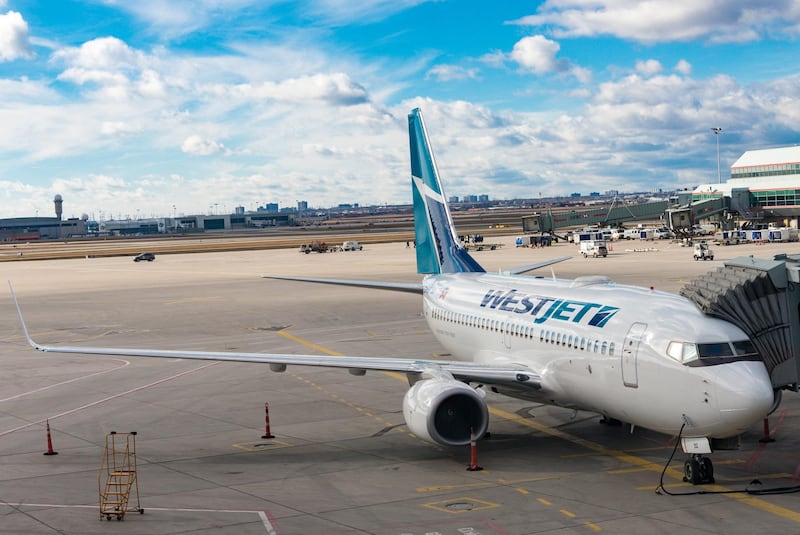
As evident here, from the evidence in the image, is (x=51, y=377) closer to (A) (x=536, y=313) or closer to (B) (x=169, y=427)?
(B) (x=169, y=427)

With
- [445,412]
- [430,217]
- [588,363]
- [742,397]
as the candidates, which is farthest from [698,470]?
[430,217]

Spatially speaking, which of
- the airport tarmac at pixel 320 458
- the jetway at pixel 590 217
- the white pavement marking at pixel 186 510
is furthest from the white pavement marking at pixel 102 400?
the jetway at pixel 590 217

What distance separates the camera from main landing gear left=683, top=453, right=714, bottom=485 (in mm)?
20609

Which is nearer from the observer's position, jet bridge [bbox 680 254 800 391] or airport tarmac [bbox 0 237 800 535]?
airport tarmac [bbox 0 237 800 535]

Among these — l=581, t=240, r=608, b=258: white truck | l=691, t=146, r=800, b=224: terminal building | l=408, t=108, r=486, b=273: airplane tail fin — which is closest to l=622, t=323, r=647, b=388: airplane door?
l=408, t=108, r=486, b=273: airplane tail fin

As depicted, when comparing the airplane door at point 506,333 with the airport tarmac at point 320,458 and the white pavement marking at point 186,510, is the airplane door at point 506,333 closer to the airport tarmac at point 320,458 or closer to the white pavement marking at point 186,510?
the airport tarmac at point 320,458

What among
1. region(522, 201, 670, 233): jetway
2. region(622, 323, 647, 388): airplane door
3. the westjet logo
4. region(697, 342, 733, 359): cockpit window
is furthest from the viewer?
region(522, 201, 670, 233): jetway

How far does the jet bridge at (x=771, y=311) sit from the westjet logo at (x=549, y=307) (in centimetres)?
270

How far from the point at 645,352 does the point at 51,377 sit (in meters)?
29.6

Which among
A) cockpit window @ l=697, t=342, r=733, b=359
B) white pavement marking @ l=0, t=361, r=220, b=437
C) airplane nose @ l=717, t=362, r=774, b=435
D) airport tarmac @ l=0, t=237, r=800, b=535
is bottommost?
airport tarmac @ l=0, t=237, r=800, b=535

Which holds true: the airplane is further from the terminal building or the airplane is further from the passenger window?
the terminal building

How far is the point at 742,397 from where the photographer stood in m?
18.7

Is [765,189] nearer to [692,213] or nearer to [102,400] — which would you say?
[692,213]

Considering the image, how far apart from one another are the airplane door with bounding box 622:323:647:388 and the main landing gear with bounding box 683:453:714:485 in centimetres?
220
